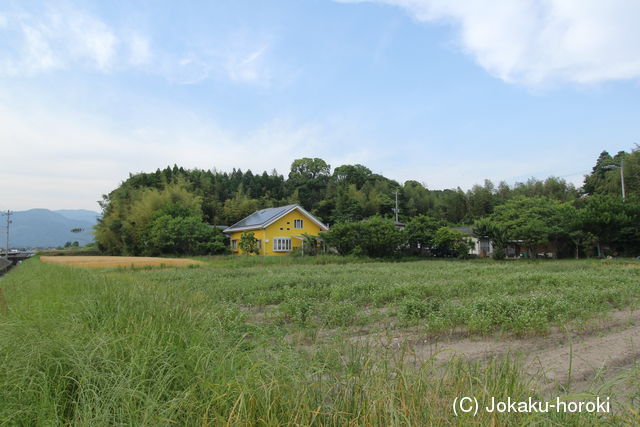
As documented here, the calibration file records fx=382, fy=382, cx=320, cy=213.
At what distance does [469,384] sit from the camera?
2.02 m

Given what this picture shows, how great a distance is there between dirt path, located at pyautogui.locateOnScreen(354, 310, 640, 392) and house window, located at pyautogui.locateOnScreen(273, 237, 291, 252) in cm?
2204

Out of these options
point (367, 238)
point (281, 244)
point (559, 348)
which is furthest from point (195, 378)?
point (281, 244)

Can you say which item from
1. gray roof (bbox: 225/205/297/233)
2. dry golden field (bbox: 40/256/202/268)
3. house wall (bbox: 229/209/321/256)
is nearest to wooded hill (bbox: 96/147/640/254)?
gray roof (bbox: 225/205/297/233)

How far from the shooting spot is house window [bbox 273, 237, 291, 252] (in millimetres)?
26094

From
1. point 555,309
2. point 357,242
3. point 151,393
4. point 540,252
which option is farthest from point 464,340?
point 540,252

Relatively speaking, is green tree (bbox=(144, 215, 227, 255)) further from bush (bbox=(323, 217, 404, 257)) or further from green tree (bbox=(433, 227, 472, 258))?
green tree (bbox=(433, 227, 472, 258))

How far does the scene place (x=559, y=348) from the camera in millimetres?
3898

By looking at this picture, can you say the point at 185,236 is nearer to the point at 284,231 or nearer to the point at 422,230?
the point at 284,231

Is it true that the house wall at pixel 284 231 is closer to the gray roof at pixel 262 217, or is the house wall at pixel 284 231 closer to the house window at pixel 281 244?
the house window at pixel 281 244

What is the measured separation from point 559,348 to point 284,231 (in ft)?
76.0

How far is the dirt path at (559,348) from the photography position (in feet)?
10.8

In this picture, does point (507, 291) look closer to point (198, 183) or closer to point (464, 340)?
point (464, 340)

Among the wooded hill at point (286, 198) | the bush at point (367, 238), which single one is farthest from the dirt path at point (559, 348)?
the wooded hill at point (286, 198)

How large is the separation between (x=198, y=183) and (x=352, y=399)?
4064 cm
